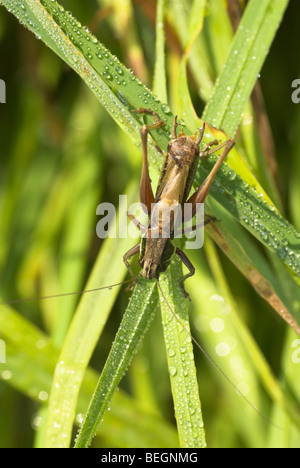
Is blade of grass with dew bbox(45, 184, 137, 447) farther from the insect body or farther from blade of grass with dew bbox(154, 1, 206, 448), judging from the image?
blade of grass with dew bbox(154, 1, 206, 448)

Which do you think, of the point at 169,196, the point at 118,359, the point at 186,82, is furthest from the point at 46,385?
the point at 186,82

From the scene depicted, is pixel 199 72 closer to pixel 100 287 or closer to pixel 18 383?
pixel 100 287

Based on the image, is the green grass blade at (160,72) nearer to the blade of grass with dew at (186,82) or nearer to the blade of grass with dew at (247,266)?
the blade of grass with dew at (186,82)

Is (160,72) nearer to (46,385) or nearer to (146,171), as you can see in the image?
(146,171)

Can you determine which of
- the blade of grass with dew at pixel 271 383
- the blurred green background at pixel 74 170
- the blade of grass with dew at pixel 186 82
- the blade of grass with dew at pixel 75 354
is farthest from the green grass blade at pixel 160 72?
the blade of grass with dew at pixel 271 383
